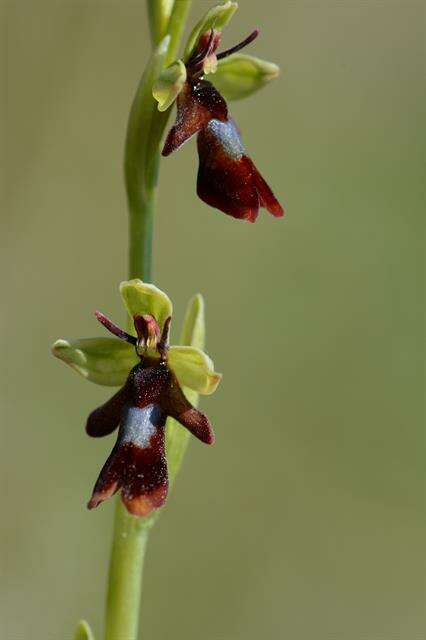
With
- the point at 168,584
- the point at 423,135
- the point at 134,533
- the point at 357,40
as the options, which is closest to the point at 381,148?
A: the point at 423,135

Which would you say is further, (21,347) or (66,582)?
(21,347)

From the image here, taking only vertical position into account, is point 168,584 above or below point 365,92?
below

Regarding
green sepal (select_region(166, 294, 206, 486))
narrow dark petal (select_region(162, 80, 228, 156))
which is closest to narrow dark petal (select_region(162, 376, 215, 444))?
green sepal (select_region(166, 294, 206, 486))

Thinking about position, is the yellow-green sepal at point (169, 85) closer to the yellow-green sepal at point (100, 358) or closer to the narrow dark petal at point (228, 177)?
the narrow dark petal at point (228, 177)

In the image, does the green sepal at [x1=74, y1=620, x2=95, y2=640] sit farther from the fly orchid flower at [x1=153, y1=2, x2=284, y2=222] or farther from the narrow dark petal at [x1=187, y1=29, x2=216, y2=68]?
the narrow dark petal at [x1=187, y1=29, x2=216, y2=68]

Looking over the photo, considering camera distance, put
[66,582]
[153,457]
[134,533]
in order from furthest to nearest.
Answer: [66,582] < [134,533] < [153,457]

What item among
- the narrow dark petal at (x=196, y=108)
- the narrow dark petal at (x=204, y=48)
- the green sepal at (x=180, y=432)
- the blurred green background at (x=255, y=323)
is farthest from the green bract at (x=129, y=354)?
the blurred green background at (x=255, y=323)

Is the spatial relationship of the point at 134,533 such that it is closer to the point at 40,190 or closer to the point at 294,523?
the point at 294,523

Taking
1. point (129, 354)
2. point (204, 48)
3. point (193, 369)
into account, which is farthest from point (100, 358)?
point (204, 48)
